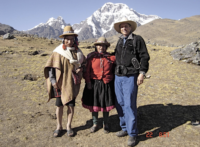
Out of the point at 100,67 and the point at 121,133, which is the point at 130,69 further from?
the point at 121,133

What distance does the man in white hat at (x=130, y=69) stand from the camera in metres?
3.38

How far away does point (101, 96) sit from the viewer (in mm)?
3838

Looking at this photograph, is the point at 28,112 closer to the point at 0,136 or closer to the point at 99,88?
the point at 0,136

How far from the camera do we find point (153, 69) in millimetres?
10781

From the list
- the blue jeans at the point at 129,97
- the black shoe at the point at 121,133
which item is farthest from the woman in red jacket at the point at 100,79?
the black shoe at the point at 121,133

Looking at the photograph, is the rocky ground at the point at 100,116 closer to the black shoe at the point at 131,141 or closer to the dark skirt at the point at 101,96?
the black shoe at the point at 131,141

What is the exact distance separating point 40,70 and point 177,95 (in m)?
8.14

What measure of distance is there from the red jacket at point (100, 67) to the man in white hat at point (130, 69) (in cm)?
24

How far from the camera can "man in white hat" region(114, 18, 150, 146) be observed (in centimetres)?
338

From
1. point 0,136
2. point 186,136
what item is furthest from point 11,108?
point 186,136

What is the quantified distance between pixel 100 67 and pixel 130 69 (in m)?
0.74

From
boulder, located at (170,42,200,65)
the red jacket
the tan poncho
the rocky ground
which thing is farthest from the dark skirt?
boulder, located at (170,42,200,65)

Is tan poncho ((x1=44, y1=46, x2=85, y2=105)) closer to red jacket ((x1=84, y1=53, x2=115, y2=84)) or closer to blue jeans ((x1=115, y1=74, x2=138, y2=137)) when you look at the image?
red jacket ((x1=84, y1=53, x2=115, y2=84))

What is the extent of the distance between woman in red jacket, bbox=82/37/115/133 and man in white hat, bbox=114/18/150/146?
26 cm
